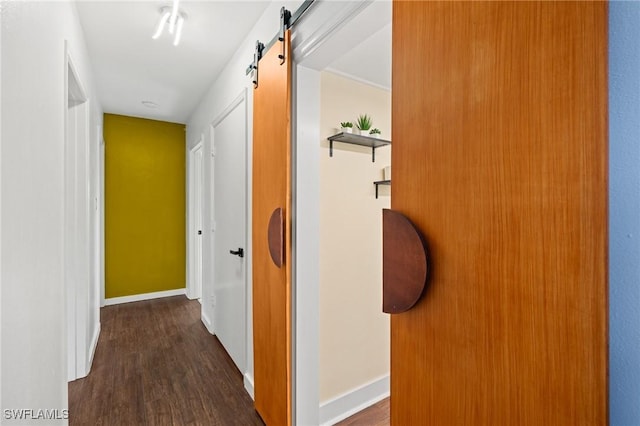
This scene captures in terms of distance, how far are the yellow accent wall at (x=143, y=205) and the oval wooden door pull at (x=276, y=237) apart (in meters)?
3.42

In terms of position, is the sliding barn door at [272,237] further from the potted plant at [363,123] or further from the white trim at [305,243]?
the potted plant at [363,123]

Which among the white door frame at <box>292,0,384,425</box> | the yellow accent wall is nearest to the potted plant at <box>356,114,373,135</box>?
the white door frame at <box>292,0,384,425</box>

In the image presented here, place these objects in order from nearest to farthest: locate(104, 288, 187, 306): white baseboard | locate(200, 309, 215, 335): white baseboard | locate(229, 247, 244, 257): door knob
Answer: locate(229, 247, 244, 257): door knob < locate(200, 309, 215, 335): white baseboard < locate(104, 288, 187, 306): white baseboard

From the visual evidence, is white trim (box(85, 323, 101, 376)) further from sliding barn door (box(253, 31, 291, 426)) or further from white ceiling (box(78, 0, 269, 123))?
white ceiling (box(78, 0, 269, 123))

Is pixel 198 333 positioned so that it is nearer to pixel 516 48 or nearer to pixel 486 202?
pixel 486 202

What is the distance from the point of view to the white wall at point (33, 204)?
0.82 m

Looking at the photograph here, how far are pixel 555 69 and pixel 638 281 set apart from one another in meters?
0.41

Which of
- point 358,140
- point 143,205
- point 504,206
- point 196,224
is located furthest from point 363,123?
point 143,205

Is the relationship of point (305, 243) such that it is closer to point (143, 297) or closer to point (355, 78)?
point (355, 78)

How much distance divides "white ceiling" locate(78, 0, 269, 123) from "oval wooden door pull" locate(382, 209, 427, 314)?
1.71 m

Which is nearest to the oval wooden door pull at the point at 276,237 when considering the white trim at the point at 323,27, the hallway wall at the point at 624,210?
the white trim at the point at 323,27

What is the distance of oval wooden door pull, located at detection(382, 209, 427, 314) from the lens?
0.82 meters

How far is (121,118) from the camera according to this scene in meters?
4.05

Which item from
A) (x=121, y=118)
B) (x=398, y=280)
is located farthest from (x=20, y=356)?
(x=121, y=118)
